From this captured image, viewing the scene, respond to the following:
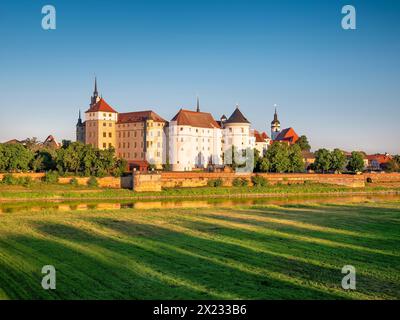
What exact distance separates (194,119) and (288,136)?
40830 mm

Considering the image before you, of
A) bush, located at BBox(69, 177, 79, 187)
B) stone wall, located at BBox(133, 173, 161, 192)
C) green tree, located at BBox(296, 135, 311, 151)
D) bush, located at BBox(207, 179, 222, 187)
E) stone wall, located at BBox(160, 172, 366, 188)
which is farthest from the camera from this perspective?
green tree, located at BBox(296, 135, 311, 151)

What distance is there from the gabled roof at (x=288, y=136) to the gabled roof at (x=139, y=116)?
1659 inches

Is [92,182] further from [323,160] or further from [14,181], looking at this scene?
[323,160]

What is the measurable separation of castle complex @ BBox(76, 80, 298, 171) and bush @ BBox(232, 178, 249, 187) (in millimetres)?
14159

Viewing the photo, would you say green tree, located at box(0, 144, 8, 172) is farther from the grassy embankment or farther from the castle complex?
the castle complex

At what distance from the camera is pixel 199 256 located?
17422 millimetres

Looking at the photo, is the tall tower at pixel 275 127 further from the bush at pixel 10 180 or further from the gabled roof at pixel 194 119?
the bush at pixel 10 180

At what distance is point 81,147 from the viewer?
58469 mm

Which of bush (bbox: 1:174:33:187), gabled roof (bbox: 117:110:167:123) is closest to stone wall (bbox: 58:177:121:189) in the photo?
bush (bbox: 1:174:33:187)

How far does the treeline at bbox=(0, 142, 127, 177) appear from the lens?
5644 cm

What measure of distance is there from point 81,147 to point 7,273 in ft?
147

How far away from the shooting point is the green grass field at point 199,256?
13133mm

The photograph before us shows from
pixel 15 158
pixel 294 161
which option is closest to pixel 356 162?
pixel 294 161
